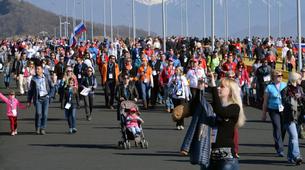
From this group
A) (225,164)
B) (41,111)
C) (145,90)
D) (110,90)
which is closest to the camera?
(225,164)

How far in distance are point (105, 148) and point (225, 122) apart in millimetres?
9146

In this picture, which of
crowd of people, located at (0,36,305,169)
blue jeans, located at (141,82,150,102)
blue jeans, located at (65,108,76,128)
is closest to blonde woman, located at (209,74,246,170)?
crowd of people, located at (0,36,305,169)

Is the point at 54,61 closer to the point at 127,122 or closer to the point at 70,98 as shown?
the point at 70,98

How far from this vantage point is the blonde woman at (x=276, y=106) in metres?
17.8

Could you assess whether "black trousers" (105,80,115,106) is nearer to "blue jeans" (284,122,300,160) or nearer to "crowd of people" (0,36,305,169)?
"crowd of people" (0,36,305,169)

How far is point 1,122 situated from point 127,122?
751cm

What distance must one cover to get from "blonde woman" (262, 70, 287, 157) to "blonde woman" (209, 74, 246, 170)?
696 cm

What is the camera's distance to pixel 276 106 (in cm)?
1780

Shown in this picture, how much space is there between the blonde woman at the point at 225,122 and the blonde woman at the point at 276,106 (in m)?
6.96

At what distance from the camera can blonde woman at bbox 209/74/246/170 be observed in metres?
10.7

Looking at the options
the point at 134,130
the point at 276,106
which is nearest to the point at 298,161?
the point at 276,106

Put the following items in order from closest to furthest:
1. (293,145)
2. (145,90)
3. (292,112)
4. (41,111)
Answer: (293,145), (292,112), (41,111), (145,90)

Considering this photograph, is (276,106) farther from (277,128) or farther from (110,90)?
(110,90)

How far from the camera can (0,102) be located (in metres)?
35.0
